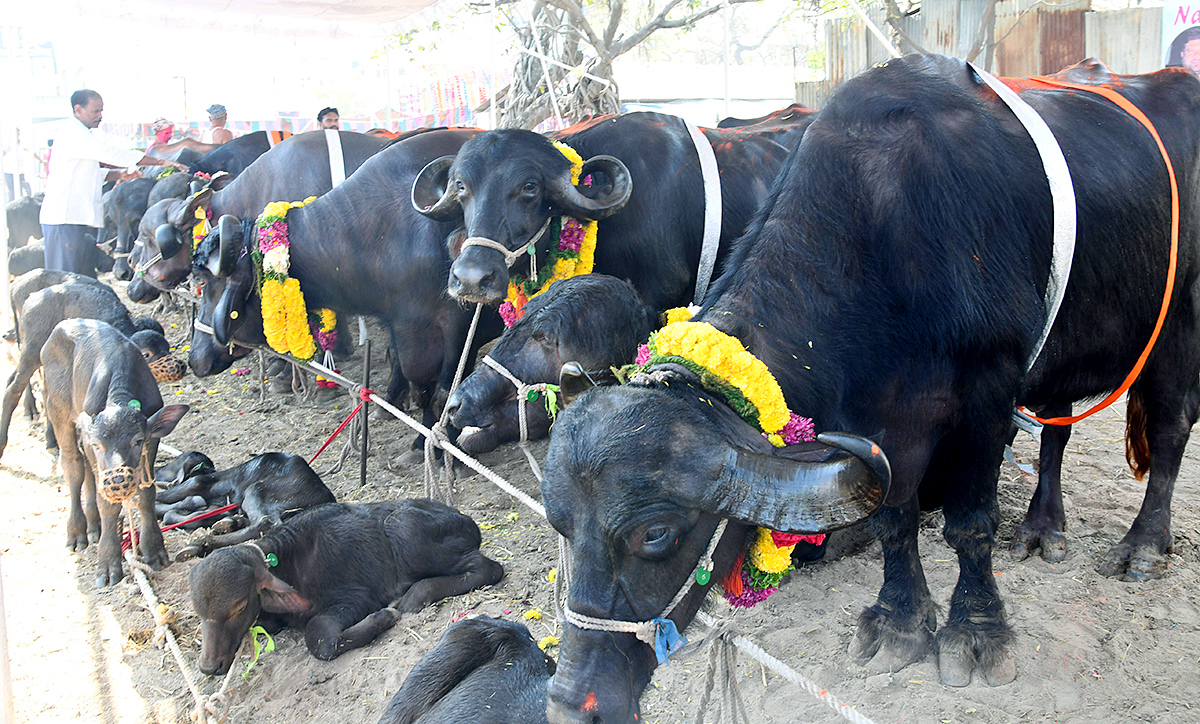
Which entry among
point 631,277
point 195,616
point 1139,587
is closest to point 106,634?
point 195,616

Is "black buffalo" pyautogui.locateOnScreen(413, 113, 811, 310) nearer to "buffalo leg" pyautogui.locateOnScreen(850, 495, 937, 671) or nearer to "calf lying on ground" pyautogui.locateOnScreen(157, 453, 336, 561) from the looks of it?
"calf lying on ground" pyautogui.locateOnScreen(157, 453, 336, 561)

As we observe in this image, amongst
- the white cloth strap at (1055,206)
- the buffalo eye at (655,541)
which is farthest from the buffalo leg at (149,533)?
the white cloth strap at (1055,206)

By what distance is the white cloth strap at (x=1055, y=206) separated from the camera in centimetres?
298

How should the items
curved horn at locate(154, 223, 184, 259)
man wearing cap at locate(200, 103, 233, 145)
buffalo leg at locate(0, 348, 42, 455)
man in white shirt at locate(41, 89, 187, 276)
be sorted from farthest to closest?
1. man wearing cap at locate(200, 103, 233, 145)
2. man in white shirt at locate(41, 89, 187, 276)
3. curved horn at locate(154, 223, 184, 259)
4. buffalo leg at locate(0, 348, 42, 455)

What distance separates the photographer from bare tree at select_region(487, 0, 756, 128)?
9828 mm

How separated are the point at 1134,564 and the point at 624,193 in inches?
118

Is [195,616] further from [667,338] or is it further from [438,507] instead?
[667,338]

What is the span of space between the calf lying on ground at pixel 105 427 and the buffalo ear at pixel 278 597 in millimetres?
1034

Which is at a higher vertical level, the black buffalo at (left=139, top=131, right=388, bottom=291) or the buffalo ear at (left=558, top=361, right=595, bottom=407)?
the black buffalo at (left=139, top=131, right=388, bottom=291)

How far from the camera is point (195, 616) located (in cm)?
422

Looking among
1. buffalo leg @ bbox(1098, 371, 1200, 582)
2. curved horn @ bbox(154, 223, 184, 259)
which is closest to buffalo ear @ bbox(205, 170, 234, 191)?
curved horn @ bbox(154, 223, 184, 259)

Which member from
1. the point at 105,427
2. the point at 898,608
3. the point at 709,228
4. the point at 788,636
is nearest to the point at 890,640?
the point at 898,608

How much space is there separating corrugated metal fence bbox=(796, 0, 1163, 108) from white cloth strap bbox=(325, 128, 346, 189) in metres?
4.95

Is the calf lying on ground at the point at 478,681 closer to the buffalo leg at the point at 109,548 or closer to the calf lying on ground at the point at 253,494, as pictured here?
the calf lying on ground at the point at 253,494
